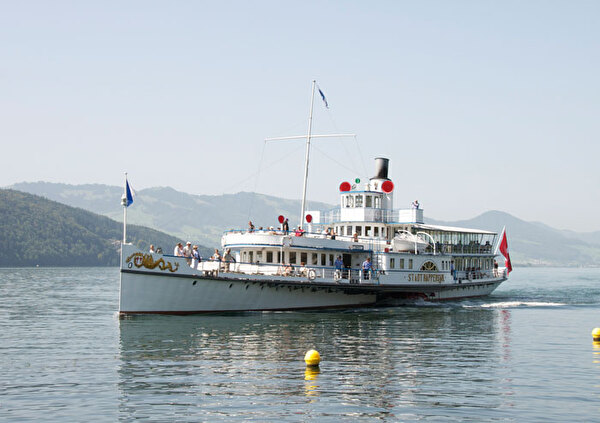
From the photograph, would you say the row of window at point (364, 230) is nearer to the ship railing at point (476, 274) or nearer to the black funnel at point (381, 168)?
the black funnel at point (381, 168)

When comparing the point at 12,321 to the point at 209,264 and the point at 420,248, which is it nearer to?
the point at 209,264

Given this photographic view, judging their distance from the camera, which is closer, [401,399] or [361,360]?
[401,399]

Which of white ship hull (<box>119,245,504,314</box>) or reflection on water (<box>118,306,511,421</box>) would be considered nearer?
reflection on water (<box>118,306,511,421</box>)

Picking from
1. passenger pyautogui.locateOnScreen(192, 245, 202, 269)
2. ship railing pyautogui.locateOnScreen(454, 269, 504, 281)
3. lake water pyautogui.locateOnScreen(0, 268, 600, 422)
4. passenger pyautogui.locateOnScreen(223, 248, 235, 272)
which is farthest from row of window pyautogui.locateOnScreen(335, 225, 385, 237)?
passenger pyautogui.locateOnScreen(192, 245, 202, 269)

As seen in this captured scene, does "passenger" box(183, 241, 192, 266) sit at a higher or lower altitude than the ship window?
higher

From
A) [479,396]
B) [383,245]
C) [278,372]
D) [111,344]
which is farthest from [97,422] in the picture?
[383,245]

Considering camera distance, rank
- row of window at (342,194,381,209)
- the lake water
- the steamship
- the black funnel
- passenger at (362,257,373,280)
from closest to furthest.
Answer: the lake water, the steamship, passenger at (362,257,373,280), row of window at (342,194,381,209), the black funnel

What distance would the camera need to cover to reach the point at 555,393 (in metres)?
19.1

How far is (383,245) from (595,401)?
92.0 ft

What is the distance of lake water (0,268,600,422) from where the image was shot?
56.0ft

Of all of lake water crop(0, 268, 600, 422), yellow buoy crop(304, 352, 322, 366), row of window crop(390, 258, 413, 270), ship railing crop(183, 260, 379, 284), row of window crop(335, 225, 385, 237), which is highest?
row of window crop(335, 225, 385, 237)

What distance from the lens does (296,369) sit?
22.2m

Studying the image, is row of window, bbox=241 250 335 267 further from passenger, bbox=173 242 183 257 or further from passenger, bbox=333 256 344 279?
passenger, bbox=173 242 183 257

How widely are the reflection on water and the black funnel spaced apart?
1603 cm
